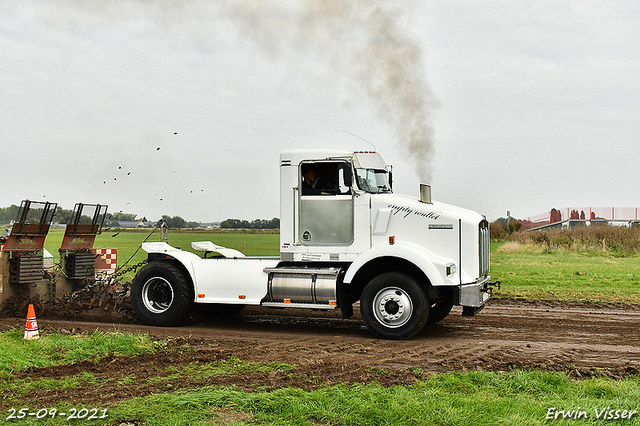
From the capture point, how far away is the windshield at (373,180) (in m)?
10.5

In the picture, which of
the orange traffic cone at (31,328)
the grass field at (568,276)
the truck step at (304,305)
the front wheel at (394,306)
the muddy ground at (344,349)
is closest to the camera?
the muddy ground at (344,349)

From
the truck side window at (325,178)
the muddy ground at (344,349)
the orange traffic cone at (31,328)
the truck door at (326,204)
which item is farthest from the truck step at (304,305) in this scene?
the orange traffic cone at (31,328)

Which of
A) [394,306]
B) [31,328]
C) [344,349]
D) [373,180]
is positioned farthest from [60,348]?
[373,180]

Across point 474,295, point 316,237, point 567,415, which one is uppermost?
point 316,237

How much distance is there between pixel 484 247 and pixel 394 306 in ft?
6.81

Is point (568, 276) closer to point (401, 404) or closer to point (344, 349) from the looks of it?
point (344, 349)

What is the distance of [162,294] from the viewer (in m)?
11.4

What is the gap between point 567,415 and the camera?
5656 millimetres

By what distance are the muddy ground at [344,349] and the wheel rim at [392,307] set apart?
372mm

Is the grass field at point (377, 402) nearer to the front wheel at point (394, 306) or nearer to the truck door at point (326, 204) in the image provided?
the front wheel at point (394, 306)

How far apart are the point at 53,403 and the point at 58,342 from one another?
3.10m

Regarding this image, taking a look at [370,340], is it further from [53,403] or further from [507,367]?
[53,403]

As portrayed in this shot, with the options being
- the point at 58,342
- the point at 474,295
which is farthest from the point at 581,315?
the point at 58,342

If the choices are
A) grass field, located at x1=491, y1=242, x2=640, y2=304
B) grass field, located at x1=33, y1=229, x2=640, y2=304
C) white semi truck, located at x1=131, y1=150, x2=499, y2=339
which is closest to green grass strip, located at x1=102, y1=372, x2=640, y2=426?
white semi truck, located at x1=131, y1=150, x2=499, y2=339
